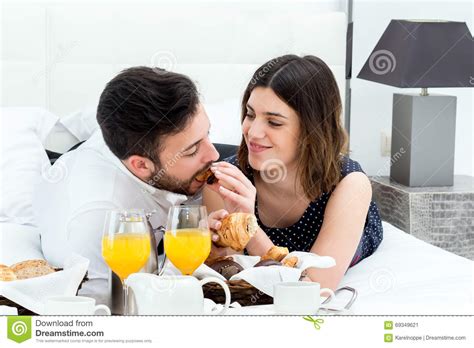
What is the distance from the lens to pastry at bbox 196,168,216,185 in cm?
171

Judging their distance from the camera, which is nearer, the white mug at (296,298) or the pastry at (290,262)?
the white mug at (296,298)

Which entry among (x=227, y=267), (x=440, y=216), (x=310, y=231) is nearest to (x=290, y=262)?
(x=227, y=267)

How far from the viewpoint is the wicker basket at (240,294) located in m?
1.22

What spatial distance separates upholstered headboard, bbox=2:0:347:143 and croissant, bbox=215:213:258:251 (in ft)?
4.31

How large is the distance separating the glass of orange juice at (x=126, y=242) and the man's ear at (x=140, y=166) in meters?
0.49

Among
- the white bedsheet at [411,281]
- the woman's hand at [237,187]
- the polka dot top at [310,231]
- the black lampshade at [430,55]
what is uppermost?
the black lampshade at [430,55]

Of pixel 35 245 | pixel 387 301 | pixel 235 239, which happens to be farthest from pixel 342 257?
pixel 35 245

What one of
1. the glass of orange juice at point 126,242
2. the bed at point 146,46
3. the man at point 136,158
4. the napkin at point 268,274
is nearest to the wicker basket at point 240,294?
the napkin at point 268,274

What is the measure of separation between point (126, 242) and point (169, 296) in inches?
6.6

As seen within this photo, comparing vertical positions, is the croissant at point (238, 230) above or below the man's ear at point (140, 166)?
below

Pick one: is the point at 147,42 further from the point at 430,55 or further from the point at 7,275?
the point at 7,275

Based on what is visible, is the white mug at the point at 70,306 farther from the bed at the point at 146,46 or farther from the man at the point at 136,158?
the bed at the point at 146,46

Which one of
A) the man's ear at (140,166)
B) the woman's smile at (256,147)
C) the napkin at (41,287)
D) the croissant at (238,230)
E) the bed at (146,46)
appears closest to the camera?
the napkin at (41,287)

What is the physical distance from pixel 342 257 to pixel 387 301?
8.5 inches
